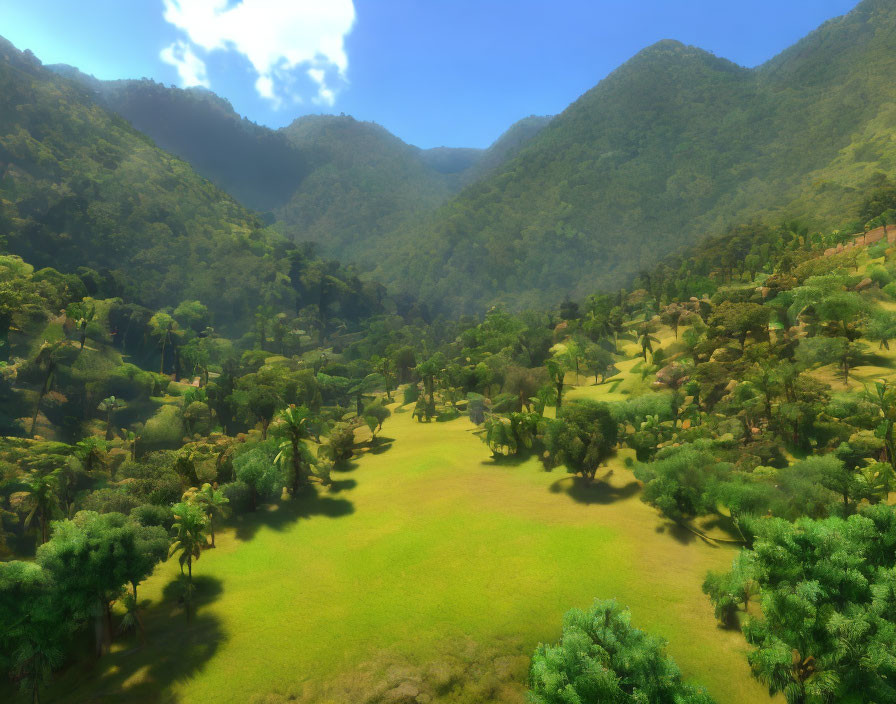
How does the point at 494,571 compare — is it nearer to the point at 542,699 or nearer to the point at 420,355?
the point at 542,699

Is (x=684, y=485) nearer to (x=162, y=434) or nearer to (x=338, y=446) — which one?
(x=338, y=446)

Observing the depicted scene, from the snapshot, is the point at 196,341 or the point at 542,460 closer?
the point at 542,460

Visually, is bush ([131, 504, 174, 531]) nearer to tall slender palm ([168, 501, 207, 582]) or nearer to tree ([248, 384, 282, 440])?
tall slender palm ([168, 501, 207, 582])

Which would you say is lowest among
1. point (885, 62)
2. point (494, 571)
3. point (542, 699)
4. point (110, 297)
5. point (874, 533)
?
point (494, 571)

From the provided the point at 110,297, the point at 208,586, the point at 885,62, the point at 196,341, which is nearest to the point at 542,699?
the point at 208,586

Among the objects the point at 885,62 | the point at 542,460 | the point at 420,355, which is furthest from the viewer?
the point at 885,62

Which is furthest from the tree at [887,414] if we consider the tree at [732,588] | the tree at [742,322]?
the tree at [742,322]

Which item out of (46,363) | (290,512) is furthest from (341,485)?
(46,363)
